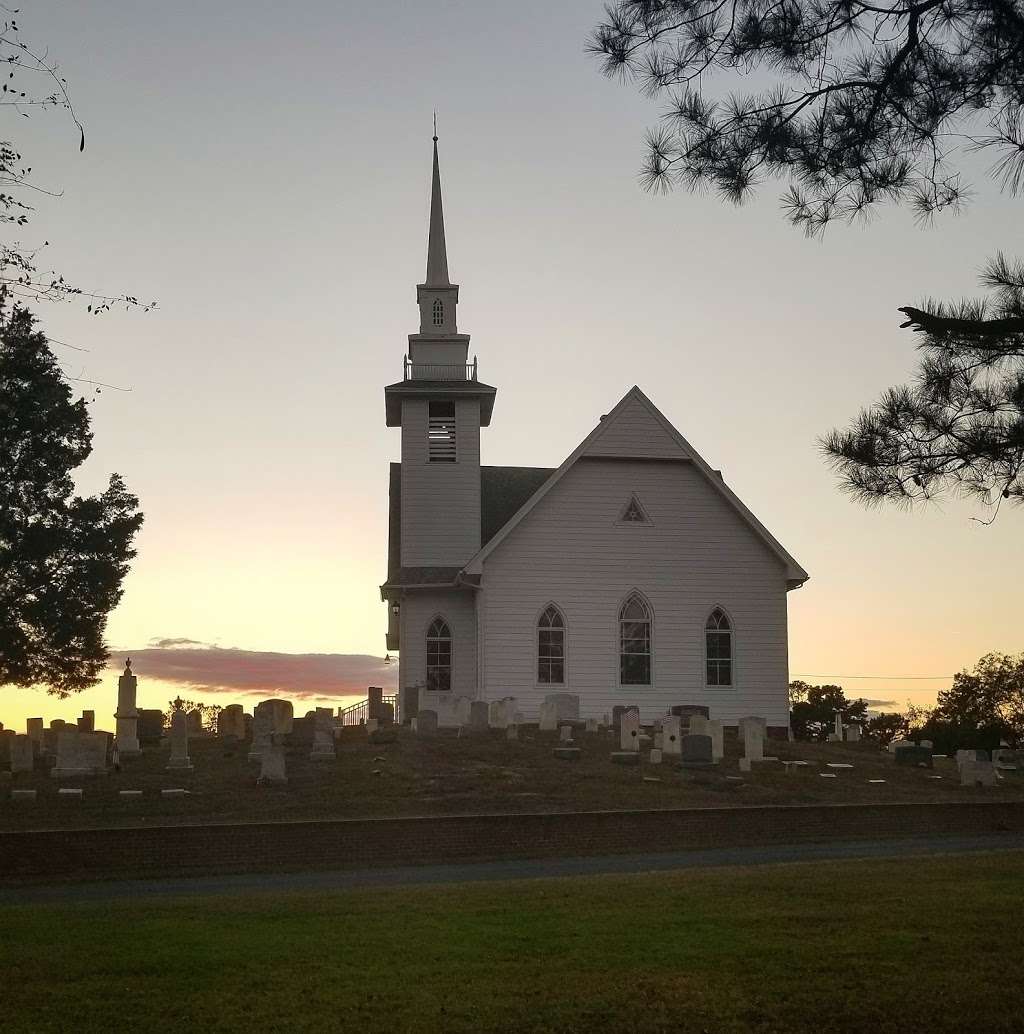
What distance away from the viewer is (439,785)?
22.9 m

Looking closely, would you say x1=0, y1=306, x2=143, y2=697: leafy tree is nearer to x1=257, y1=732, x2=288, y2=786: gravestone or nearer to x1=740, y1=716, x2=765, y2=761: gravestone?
x1=257, y1=732, x2=288, y2=786: gravestone

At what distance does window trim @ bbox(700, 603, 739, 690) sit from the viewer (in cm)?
3281

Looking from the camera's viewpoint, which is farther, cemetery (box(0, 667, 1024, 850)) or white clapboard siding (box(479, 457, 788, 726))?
white clapboard siding (box(479, 457, 788, 726))

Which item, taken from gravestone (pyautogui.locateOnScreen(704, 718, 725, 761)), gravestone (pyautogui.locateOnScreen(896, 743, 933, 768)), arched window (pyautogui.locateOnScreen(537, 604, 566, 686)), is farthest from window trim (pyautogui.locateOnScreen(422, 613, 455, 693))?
gravestone (pyautogui.locateOnScreen(896, 743, 933, 768))

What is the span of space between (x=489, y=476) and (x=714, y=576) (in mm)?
9230

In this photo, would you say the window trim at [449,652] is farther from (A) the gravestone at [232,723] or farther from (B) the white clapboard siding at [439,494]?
(A) the gravestone at [232,723]

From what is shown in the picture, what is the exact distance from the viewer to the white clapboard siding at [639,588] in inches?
1273

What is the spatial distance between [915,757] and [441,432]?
1502cm

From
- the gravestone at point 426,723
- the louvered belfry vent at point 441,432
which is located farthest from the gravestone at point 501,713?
the louvered belfry vent at point 441,432

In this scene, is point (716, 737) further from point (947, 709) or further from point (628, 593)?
point (947, 709)

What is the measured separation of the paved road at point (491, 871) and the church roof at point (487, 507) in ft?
52.2

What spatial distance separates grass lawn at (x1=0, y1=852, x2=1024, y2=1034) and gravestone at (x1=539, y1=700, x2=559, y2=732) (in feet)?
51.9

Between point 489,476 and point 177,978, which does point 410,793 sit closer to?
point 177,978

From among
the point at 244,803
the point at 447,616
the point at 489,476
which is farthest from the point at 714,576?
the point at 244,803
